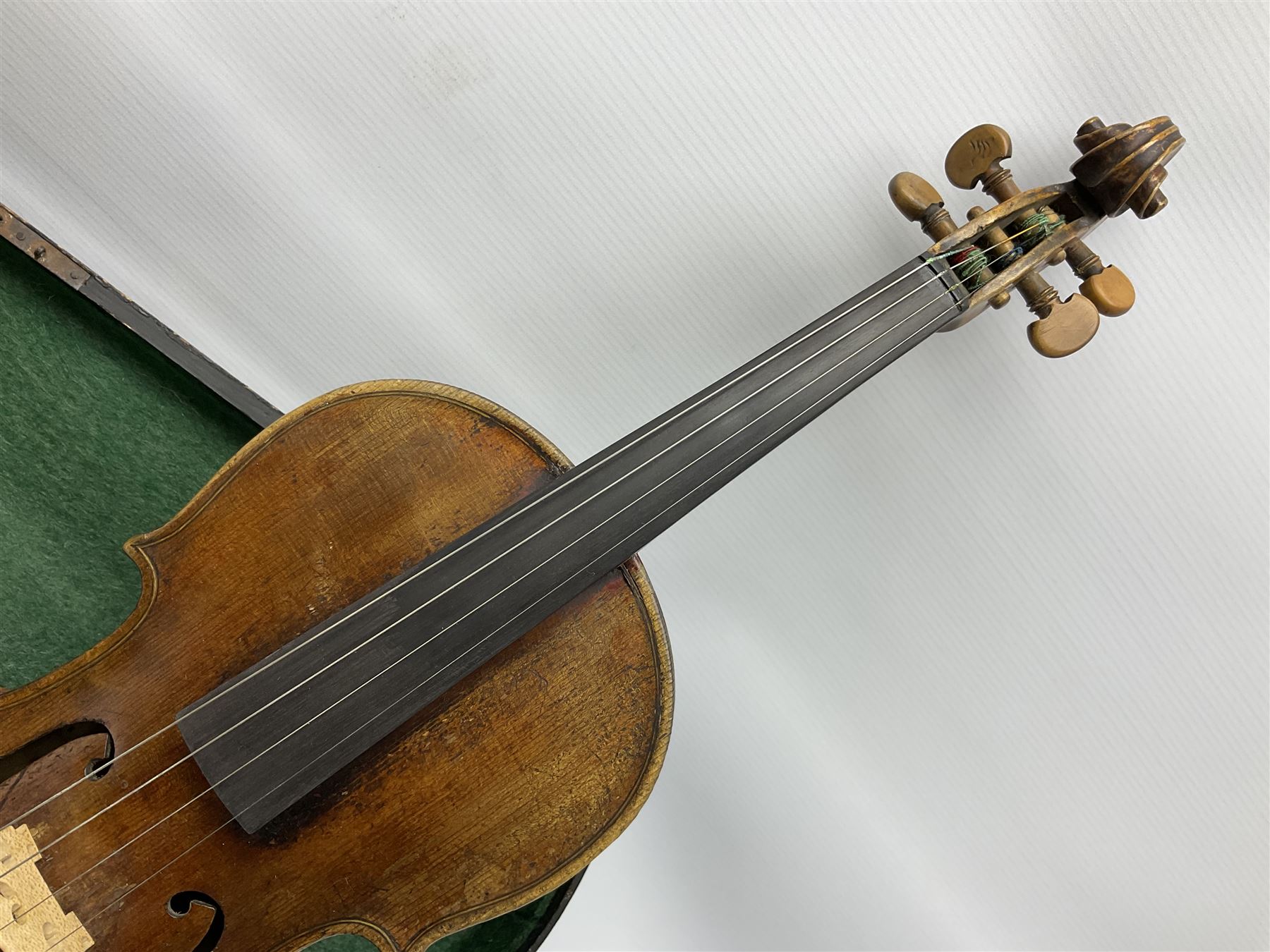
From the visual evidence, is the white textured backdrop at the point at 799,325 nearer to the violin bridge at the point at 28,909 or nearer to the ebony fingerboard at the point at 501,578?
the ebony fingerboard at the point at 501,578

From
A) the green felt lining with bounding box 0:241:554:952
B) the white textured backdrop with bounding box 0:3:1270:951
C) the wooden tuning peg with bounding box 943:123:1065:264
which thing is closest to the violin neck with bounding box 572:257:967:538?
the wooden tuning peg with bounding box 943:123:1065:264

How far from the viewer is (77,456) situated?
124cm

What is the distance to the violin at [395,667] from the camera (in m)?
0.83

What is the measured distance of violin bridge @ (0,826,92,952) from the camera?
776 millimetres

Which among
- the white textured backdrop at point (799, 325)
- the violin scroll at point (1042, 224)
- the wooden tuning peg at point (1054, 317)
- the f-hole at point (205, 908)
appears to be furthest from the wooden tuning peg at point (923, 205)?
the f-hole at point (205, 908)

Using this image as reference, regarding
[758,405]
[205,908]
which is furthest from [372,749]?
[758,405]

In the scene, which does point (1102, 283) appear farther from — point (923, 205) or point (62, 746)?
point (62, 746)

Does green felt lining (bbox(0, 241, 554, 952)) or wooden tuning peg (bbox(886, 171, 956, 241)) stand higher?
green felt lining (bbox(0, 241, 554, 952))

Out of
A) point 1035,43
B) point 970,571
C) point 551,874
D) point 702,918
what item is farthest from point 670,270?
point 702,918

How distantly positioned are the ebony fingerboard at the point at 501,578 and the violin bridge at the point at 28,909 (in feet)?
0.60

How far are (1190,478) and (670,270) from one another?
0.93 m

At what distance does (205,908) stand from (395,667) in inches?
13.0

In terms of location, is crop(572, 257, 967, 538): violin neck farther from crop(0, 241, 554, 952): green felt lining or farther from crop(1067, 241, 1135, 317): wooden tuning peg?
crop(0, 241, 554, 952): green felt lining

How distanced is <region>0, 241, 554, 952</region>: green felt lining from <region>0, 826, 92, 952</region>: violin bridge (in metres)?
0.46
